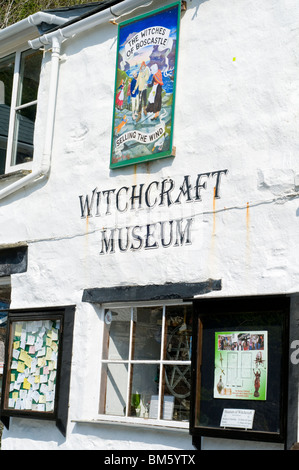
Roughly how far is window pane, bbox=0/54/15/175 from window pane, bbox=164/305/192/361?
332 cm

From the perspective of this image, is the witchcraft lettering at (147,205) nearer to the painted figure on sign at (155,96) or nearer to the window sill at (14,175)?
the painted figure on sign at (155,96)

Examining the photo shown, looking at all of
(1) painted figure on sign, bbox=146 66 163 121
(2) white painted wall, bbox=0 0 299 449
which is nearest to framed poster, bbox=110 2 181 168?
(1) painted figure on sign, bbox=146 66 163 121

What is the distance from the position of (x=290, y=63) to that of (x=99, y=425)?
3746mm

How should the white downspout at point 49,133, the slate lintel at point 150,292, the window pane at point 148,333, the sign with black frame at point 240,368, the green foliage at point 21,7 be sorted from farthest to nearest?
the green foliage at point 21,7
the white downspout at point 49,133
the window pane at point 148,333
the slate lintel at point 150,292
the sign with black frame at point 240,368

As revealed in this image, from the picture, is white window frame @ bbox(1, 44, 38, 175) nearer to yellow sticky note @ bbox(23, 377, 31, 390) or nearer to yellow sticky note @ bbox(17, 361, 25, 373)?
yellow sticky note @ bbox(17, 361, 25, 373)

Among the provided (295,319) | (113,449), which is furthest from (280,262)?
(113,449)

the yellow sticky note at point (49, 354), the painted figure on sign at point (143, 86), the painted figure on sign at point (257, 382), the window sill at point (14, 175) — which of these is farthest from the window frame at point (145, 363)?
the window sill at point (14, 175)

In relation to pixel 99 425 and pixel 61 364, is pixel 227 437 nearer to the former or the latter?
pixel 99 425

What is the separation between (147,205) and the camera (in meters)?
7.46

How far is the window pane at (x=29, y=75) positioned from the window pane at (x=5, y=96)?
27 cm

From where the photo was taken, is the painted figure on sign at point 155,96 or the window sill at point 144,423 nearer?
the window sill at point 144,423

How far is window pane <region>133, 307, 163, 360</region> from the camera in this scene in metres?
7.32

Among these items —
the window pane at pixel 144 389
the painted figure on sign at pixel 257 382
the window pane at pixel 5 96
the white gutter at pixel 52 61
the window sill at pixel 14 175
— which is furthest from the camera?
the window pane at pixel 5 96

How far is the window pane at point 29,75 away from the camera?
30.3ft
